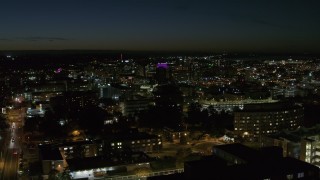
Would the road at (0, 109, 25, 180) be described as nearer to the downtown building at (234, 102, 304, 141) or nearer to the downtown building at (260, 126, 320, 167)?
the downtown building at (260, 126, 320, 167)

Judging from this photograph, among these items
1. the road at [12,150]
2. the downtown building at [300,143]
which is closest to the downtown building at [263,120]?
the downtown building at [300,143]

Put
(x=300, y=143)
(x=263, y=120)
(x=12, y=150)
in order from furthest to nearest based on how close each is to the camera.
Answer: (x=263, y=120) → (x=12, y=150) → (x=300, y=143)

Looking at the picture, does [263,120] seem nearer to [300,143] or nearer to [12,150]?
[300,143]

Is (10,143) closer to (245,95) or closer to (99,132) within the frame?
(99,132)

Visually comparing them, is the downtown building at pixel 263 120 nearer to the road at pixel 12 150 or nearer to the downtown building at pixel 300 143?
the downtown building at pixel 300 143

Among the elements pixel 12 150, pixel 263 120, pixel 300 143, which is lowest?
pixel 12 150

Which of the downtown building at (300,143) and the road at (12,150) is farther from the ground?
the downtown building at (300,143)

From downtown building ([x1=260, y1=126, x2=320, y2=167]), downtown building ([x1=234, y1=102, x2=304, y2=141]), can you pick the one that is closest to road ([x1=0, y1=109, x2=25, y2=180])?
downtown building ([x1=260, y1=126, x2=320, y2=167])

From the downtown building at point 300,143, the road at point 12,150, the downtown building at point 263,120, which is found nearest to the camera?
the downtown building at point 300,143

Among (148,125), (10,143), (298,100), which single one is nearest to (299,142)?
(148,125)

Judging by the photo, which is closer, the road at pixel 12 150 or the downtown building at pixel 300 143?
the downtown building at pixel 300 143

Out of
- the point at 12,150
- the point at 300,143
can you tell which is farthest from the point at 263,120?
the point at 12,150

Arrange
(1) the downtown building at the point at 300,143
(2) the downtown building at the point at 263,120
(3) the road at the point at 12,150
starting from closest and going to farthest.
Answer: (1) the downtown building at the point at 300,143 < (3) the road at the point at 12,150 < (2) the downtown building at the point at 263,120
